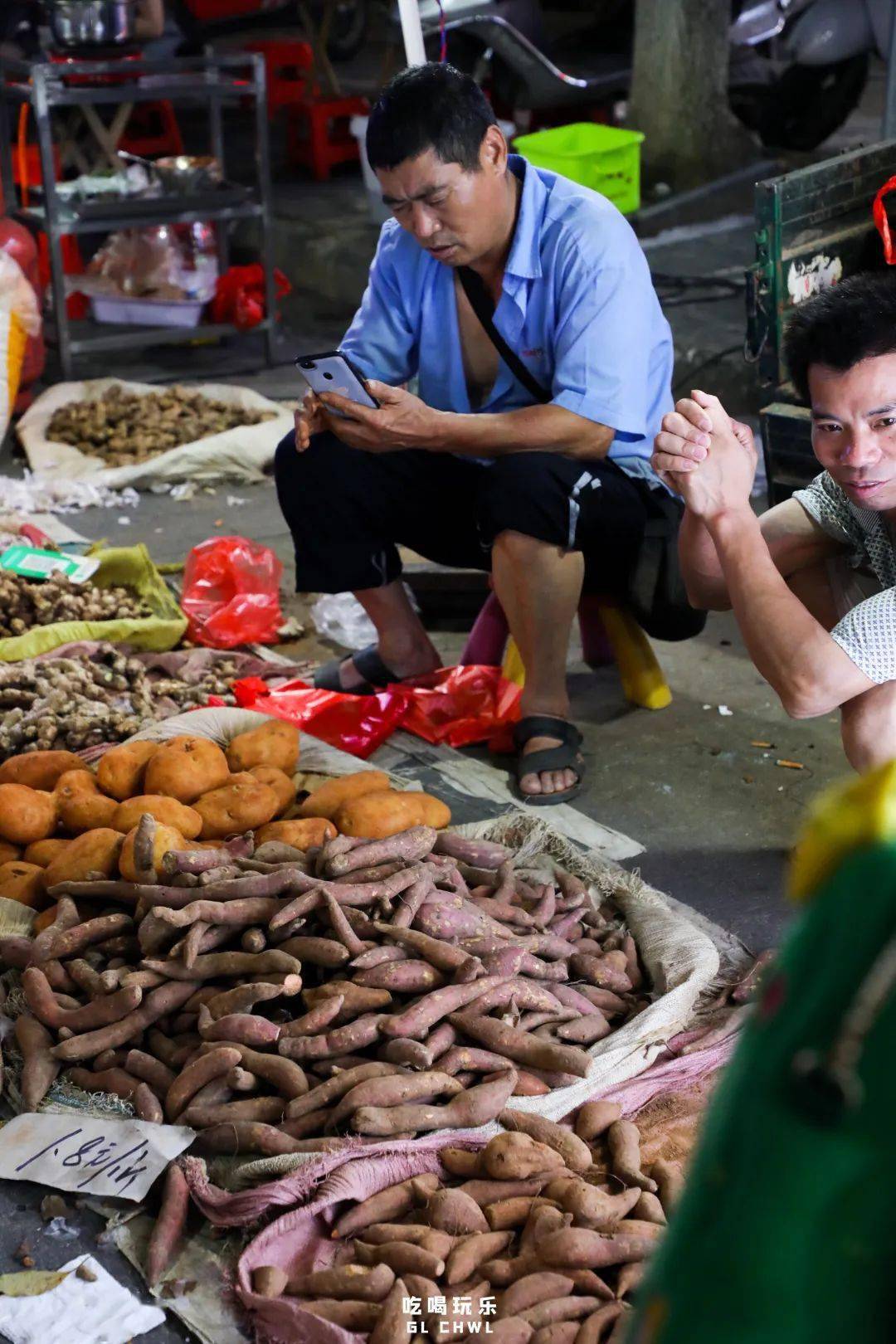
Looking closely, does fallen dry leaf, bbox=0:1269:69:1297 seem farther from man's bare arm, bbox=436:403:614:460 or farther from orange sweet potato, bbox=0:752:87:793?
man's bare arm, bbox=436:403:614:460

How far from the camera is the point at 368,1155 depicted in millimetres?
2082

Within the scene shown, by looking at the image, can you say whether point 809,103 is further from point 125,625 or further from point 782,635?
point 782,635

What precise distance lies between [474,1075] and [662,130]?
6.37 meters

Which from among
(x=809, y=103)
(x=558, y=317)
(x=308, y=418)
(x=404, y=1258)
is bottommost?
(x=404, y=1258)

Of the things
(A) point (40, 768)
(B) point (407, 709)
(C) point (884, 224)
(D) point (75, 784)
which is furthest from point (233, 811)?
(C) point (884, 224)

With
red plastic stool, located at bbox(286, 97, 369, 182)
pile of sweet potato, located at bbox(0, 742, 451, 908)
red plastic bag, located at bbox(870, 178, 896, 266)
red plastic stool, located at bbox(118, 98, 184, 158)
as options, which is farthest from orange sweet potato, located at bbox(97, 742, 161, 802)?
red plastic stool, located at bbox(286, 97, 369, 182)

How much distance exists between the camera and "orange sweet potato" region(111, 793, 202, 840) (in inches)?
108

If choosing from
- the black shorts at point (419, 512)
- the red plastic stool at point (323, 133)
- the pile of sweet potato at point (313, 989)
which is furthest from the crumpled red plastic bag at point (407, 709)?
the red plastic stool at point (323, 133)

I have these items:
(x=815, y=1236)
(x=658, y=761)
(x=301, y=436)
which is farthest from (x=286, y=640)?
(x=815, y=1236)

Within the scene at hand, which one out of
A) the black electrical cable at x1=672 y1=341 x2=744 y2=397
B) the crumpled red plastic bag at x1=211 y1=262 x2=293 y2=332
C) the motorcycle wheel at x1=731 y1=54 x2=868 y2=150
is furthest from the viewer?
the motorcycle wheel at x1=731 y1=54 x2=868 y2=150

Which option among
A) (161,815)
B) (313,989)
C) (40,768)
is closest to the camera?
(313,989)

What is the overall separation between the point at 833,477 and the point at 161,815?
1.32 metres

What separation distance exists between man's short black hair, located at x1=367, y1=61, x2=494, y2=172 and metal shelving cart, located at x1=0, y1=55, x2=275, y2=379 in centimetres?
322

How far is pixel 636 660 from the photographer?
146 inches
